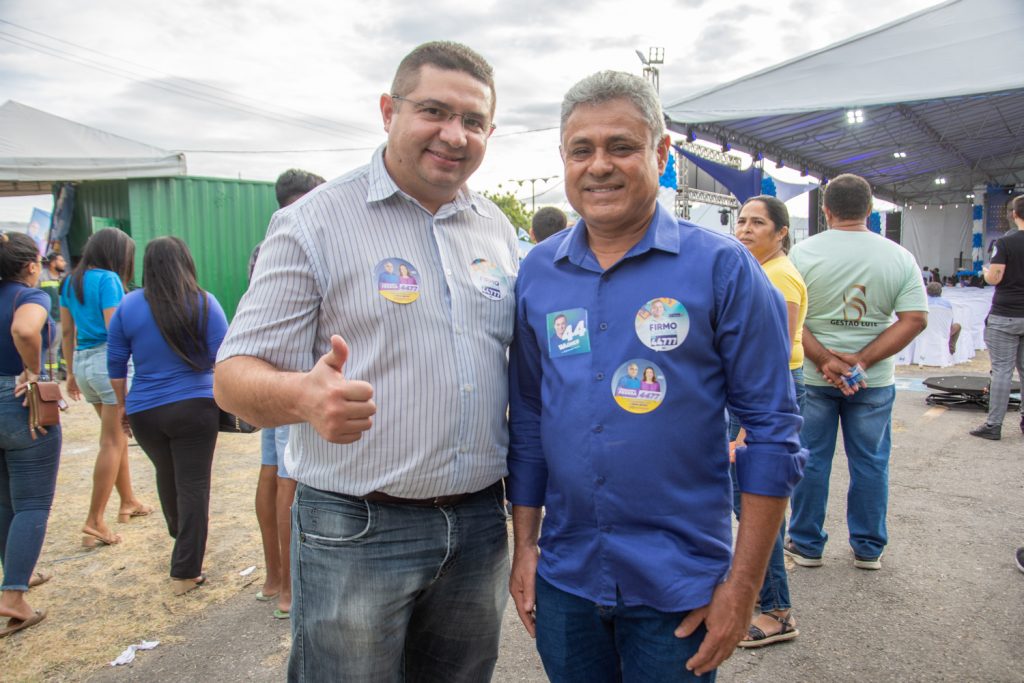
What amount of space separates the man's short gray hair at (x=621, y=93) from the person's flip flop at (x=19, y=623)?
3.83 meters

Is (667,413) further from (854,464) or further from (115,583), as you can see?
(115,583)

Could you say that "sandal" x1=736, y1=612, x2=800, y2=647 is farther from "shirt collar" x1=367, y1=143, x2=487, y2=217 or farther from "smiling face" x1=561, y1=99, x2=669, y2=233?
"shirt collar" x1=367, y1=143, x2=487, y2=217

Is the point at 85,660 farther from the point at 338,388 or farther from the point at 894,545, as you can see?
the point at 894,545

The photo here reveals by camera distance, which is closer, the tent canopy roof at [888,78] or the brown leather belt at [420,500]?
the brown leather belt at [420,500]

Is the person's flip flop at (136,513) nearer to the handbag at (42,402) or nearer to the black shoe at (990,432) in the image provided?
the handbag at (42,402)

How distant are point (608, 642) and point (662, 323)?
2.78 feet

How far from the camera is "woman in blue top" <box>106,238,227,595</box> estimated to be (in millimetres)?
3732

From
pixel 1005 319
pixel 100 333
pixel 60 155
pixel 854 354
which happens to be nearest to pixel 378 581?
pixel 854 354

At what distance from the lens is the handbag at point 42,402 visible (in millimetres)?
3424

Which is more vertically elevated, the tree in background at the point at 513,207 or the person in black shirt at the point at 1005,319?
the tree in background at the point at 513,207

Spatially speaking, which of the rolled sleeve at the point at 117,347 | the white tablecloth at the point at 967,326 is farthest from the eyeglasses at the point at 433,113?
the white tablecloth at the point at 967,326

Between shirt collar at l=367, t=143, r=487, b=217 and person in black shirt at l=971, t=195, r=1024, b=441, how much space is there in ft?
19.9

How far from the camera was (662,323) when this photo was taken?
1558 mm

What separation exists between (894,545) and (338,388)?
414cm
